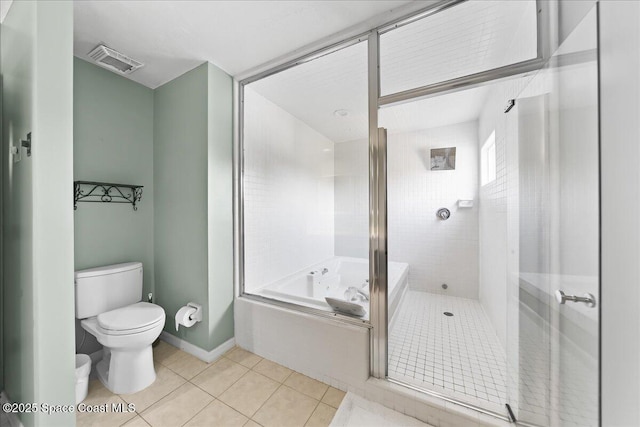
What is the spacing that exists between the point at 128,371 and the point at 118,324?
0.32m

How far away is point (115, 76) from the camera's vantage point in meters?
2.07

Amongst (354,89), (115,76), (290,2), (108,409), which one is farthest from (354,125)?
(108,409)

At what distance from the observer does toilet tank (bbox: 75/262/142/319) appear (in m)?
1.70

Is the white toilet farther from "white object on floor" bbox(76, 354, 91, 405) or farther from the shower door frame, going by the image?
the shower door frame

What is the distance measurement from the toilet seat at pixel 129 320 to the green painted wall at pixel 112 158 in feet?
1.74

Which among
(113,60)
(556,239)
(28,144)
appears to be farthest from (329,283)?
(113,60)

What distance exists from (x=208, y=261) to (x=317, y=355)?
43.3 inches

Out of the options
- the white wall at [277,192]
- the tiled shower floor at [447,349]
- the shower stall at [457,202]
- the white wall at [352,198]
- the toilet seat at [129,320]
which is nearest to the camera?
the shower stall at [457,202]

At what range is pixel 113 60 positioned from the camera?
1.83m

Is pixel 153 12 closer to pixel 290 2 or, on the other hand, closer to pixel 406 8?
pixel 290 2

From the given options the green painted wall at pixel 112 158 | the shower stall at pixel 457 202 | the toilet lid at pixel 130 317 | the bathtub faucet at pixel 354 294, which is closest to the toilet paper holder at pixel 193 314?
the toilet lid at pixel 130 317

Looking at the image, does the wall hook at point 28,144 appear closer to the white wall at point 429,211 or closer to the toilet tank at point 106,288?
the toilet tank at point 106,288

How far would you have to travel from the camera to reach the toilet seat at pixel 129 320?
1.50 metres

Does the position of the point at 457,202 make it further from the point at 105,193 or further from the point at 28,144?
the point at 105,193
